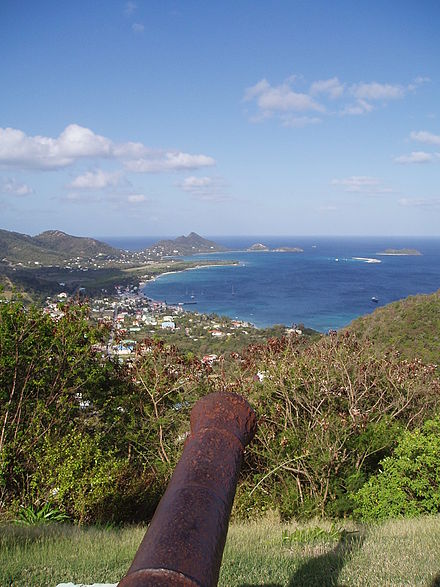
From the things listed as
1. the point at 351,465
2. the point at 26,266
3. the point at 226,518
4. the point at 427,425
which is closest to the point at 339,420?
the point at 351,465

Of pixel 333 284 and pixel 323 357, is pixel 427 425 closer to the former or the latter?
pixel 323 357

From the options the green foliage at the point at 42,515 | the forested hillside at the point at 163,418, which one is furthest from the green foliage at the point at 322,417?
the green foliage at the point at 42,515

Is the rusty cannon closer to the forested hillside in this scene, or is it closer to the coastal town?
the forested hillside

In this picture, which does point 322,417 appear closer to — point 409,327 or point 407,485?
point 407,485

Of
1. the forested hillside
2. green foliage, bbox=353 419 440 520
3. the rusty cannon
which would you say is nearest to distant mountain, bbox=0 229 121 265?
the forested hillside

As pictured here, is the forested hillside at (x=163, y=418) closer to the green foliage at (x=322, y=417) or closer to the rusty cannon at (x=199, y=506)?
the green foliage at (x=322, y=417)

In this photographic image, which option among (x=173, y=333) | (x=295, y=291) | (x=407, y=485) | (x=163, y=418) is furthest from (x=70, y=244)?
(x=407, y=485)
